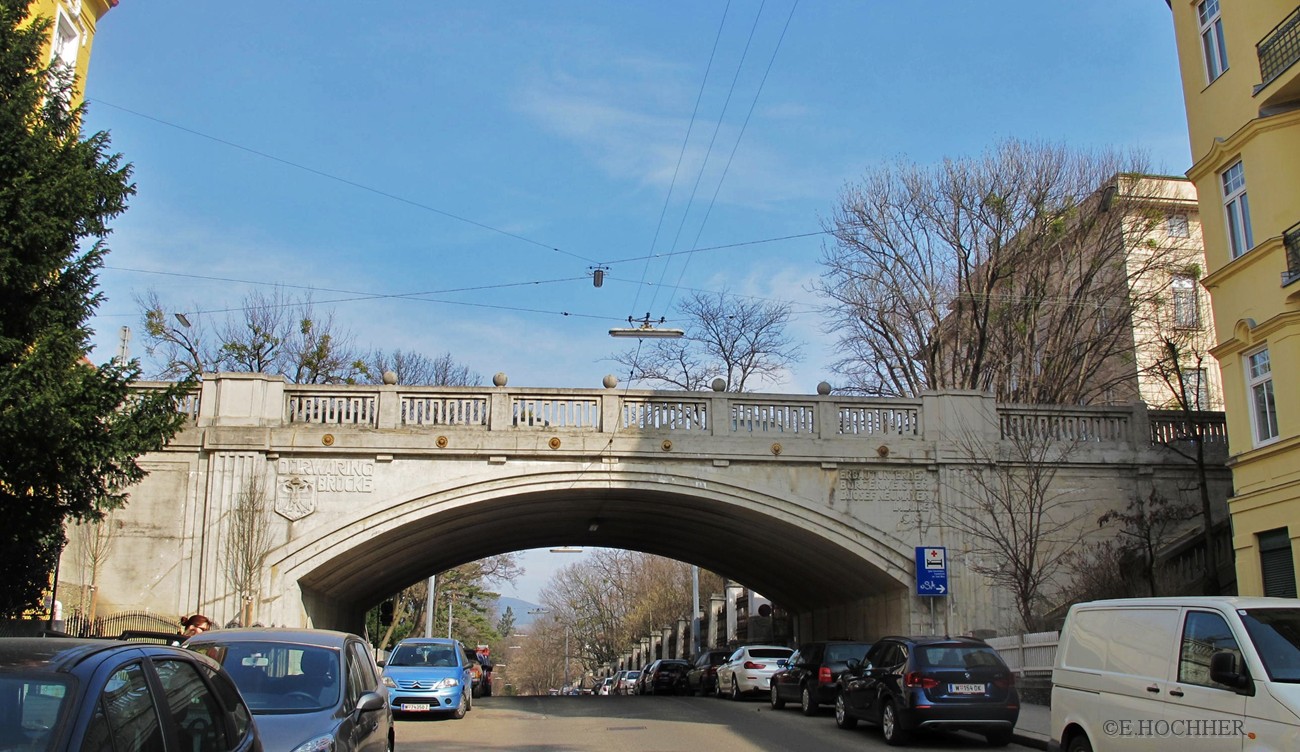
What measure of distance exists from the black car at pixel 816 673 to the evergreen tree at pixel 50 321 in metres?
12.8

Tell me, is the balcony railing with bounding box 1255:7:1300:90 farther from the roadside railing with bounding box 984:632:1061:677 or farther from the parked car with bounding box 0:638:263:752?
the parked car with bounding box 0:638:263:752

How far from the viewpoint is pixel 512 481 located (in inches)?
1009

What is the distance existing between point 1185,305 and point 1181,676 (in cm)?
3170

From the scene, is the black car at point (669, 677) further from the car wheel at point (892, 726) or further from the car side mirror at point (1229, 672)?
the car side mirror at point (1229, 672)

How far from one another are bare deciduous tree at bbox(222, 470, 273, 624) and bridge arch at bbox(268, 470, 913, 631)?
17.7 inches

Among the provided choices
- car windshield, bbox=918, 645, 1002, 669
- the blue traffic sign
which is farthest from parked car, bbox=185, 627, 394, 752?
the blue traffic sign

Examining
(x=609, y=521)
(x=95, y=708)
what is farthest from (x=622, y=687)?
(x=95, y=708)

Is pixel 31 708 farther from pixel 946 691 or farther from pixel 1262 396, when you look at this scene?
pixel 1262 396

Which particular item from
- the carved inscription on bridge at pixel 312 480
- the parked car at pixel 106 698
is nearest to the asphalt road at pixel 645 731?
the carved inscription on bridge at pixel 312 480

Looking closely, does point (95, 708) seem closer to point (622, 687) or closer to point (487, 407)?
point (487, 407)

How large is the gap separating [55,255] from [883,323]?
27186mm

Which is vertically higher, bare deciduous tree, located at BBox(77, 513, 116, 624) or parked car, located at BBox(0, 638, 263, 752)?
bare deciduous tree, located at BBox(77, 513, 116, 624)

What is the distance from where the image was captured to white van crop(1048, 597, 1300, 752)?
8.34 m

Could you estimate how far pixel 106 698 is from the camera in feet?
15.3
